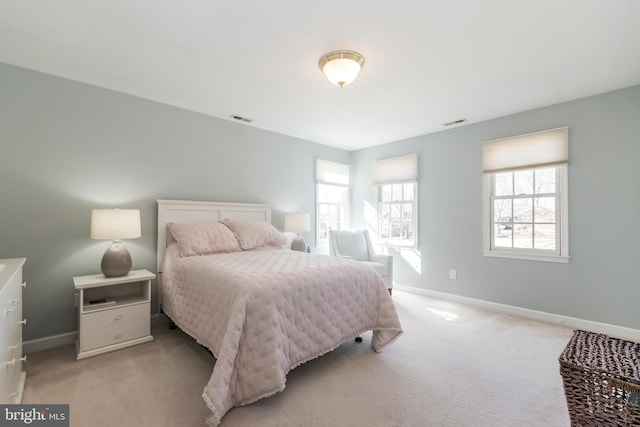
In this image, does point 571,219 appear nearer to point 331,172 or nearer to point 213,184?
point 331,172

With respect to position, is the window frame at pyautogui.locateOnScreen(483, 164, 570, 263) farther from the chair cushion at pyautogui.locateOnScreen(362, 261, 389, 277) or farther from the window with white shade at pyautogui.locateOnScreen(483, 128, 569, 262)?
the chair cushion at pyautogui.locateOnScreen(362, 261, 389, 277)

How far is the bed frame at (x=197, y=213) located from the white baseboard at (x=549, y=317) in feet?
8.78

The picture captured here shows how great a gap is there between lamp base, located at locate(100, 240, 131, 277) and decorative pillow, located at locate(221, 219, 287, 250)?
1.04m

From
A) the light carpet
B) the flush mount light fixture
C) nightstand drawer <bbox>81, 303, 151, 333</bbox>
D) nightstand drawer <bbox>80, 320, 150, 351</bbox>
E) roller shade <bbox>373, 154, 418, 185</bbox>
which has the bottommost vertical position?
the light carpet

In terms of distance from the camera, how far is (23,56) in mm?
2260

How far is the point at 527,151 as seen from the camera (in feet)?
10.8

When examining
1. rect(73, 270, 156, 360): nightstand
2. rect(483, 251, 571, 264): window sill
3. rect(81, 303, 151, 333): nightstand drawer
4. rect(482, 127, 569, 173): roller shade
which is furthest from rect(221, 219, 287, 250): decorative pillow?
rect(482, 127, 569, 173): roller shade

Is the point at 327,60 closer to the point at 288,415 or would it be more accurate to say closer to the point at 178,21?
the point at 178,21

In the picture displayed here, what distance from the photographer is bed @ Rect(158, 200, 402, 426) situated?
1636 millimetres

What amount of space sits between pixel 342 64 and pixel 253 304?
183 cm

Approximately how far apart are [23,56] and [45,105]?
382 mm

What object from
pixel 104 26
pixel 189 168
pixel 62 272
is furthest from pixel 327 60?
pixel 62 272

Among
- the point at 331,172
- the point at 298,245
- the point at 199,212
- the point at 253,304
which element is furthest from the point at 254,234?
the point at 331,172

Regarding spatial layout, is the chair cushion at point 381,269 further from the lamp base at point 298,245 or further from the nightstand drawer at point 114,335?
the nightstand drawer at point 114,335
